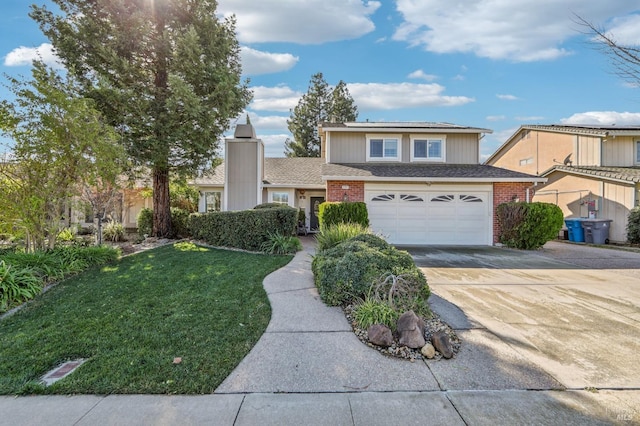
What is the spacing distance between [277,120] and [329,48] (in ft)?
71.8

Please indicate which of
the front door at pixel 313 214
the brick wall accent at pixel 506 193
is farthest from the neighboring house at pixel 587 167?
the front door at pixel 313 214

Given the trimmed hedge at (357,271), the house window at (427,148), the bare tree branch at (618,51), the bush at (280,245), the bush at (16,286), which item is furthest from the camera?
the house window at (427,148)

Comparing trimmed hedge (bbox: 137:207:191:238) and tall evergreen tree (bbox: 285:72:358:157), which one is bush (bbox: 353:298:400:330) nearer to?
trimmed hedge (bbox: 137:207:191:238)

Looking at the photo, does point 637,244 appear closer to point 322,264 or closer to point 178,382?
point 322,264

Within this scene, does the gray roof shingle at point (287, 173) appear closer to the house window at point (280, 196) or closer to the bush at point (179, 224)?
the house window at point (280, 196)

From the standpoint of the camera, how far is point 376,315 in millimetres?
4020

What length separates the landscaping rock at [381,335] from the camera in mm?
3617

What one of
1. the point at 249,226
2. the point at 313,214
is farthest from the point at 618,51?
the point at 313,214

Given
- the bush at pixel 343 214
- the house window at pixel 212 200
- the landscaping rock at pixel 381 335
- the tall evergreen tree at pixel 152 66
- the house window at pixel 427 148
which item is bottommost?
the landscaping rock at pixel 381 335

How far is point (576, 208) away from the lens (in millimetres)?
15484

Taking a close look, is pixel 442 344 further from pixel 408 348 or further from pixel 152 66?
pixel 152 66

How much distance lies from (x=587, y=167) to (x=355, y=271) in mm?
17430

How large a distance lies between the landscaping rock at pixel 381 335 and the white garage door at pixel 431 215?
9.00 metres

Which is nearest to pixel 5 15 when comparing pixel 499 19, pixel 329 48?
pixel 329 48
